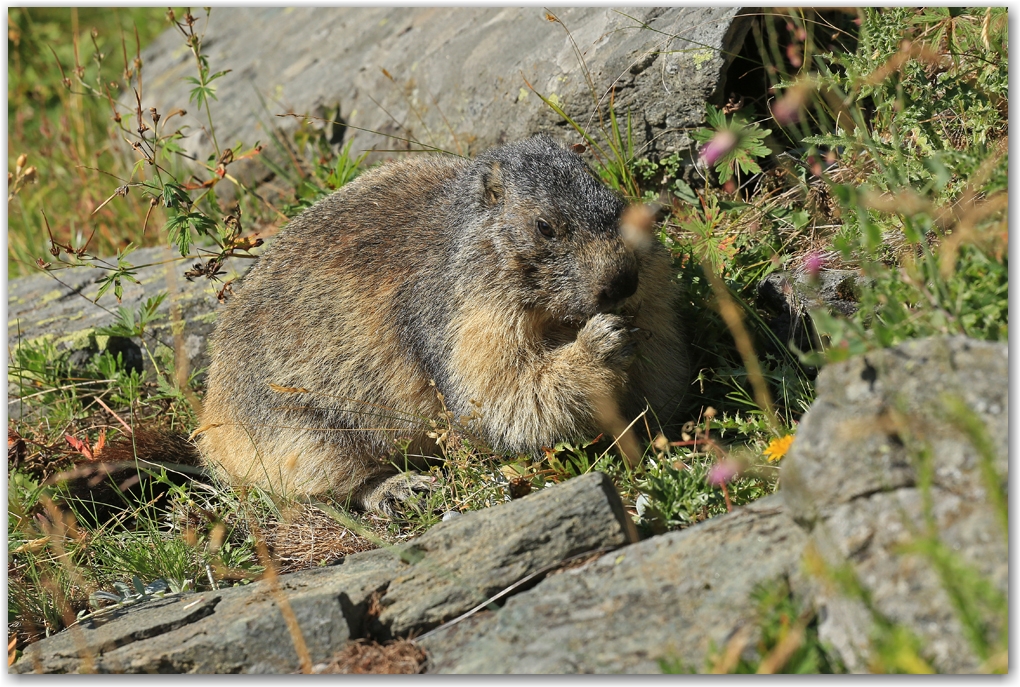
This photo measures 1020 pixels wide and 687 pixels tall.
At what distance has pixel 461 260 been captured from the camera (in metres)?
4.82

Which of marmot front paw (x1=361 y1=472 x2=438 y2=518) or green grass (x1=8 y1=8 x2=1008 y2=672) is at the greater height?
green grass (x1=8 y1=8 x2=1008 y2=672)

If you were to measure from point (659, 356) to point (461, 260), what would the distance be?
4.05 ft

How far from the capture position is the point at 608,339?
4.61m

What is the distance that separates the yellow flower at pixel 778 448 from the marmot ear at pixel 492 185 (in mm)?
1821

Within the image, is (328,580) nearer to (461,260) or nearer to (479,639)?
(479,639)

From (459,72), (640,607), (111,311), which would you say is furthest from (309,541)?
(459,72)

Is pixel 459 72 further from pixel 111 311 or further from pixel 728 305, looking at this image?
pixel 728 305

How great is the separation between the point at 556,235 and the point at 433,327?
94 cm

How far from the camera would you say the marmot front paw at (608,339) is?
4602mm

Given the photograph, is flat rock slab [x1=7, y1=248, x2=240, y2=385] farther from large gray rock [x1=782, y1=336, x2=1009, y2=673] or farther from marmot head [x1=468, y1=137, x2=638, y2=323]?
large gray rock [x1=782, y1=336, x2=1009, y2=673]

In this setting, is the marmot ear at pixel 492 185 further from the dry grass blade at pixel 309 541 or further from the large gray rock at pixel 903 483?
the large gray rock at pixel 903 483

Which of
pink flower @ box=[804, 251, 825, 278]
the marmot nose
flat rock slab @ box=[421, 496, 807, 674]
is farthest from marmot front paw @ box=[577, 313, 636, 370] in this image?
flat rock slab @ box=[421, 496, 807, 674]

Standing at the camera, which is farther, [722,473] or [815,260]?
[815,260]

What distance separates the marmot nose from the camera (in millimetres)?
4383
